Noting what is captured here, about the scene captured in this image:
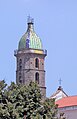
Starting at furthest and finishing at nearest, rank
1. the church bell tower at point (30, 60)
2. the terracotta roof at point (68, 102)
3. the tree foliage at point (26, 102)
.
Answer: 1. the church bell tower at point (30, 60)
2. the terracotta roof at point (68, 102)
3. the tree foliage at point (26, 102)

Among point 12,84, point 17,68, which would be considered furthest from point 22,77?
point 12,84

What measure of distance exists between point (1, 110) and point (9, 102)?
5.60ft

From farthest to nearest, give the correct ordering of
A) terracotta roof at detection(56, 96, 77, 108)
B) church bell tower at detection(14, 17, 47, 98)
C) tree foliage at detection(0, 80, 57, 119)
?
Result: church bell tower at detection(14, 17, 47, 98)
terracotta roof at detection(56, 96, 77, 108)
tree foliage at detection(0, 80, 57, 119)

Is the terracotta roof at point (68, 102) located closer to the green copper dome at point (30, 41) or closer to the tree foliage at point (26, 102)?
the green copper dome at point (30, 41)

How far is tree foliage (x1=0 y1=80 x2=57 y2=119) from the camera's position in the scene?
52.6 meters

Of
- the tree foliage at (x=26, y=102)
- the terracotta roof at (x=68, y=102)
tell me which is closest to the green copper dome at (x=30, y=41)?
the terracotta roof at (x=68, y=102)

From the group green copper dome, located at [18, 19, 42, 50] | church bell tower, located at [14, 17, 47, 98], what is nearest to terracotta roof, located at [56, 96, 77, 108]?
church bell tower, located at [14, 17, 47, 98]

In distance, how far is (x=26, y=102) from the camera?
53531mm

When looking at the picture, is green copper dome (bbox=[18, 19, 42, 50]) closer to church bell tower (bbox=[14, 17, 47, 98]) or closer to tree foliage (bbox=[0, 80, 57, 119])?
church bell tower (bbox=[14, 17, 47, 98])

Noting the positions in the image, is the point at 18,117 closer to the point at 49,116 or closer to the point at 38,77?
the point at 49,116

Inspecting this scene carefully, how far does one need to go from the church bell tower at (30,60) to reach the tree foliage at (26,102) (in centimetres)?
4905

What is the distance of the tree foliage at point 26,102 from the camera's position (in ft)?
173

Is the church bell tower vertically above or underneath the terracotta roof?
above

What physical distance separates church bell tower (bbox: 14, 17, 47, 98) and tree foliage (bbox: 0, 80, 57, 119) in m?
49.1
